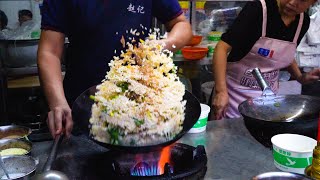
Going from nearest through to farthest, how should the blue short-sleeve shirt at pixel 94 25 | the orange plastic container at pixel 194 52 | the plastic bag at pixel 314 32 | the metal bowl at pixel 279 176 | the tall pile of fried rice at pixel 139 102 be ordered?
the metal bowl at pixel 279 176, the tall pile of fried rice at pixel 139 102, the blue short-sleeve shirt at pixel 94 25, the orange plastic container at pixel 194 52, the plastic bag at pixel 314 32

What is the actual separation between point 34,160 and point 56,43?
686 mm

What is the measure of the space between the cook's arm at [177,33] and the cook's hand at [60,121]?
59 centimetres

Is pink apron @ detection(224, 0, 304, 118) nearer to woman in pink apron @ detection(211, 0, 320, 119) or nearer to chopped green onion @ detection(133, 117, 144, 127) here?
woman in pink apron @ detection(211, 0, 320, 119)

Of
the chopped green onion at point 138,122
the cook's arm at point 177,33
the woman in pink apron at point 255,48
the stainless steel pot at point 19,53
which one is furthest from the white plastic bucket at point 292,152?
the stainless steel pot at point 19,53

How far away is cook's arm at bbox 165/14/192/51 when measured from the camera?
180 cm

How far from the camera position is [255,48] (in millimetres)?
2381

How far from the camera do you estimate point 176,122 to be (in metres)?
1.31

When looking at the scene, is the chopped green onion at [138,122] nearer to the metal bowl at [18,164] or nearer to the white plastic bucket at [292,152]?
the metal bowl at [18,164]

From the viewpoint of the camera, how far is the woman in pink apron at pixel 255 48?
7.43ft

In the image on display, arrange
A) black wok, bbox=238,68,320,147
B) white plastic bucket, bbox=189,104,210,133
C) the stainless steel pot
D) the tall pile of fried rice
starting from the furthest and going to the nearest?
the stainless steel pot, white plastic bucket, bbox=189,104,210,133, black wok, bbox=238,68,320,147, the tall pile of fried rice

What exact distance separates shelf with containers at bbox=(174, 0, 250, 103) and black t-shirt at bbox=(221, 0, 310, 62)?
130 centimetres

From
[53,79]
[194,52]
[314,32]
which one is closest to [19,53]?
[194,52]

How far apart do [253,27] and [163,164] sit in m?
1.33

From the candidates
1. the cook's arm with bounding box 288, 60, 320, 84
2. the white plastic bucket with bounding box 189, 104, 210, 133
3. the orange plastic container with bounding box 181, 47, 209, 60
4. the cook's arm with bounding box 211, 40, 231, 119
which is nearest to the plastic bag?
the orange plastic container with bounding box 181, 47, 209, 60
